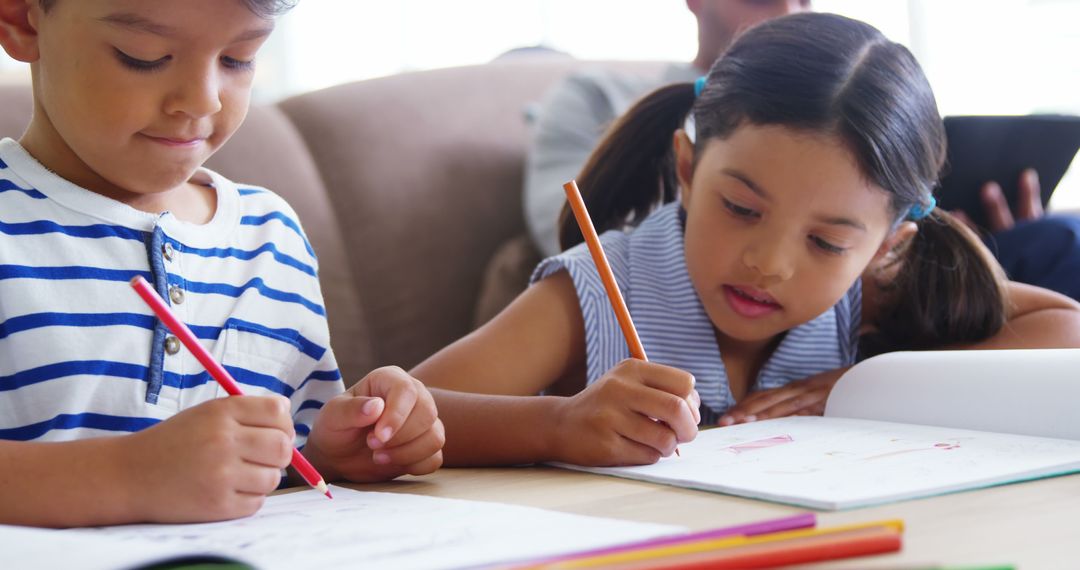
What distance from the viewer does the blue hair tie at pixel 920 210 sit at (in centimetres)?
114

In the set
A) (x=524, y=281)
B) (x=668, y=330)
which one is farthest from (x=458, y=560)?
(x=524, y=281)

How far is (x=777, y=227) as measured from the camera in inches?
40.3

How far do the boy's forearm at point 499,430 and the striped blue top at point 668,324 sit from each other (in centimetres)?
24

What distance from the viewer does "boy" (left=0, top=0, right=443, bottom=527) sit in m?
0.64

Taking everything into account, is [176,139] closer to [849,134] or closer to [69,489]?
[69,489]

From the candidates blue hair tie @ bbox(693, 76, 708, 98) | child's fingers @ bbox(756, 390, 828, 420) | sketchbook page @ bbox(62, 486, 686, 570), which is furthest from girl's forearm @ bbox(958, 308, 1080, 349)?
sketchbook page @ bbox(62, 486, 686, 570)

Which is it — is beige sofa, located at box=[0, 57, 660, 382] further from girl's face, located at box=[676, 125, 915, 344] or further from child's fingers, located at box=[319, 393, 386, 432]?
child's fingers, located at box=[319, 393, 386, 432]

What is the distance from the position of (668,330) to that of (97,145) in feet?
1.92

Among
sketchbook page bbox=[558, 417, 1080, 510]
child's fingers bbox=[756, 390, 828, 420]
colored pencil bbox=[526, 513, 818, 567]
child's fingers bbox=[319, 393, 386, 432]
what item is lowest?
child's fingers bbox=[756, 390, 828, 420]

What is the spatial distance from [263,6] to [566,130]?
3.01 feet

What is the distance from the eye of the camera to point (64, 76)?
0.77 metres

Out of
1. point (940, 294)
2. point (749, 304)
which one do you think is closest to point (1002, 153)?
point (940, 294)

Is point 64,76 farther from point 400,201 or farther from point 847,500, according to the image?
point 400,201

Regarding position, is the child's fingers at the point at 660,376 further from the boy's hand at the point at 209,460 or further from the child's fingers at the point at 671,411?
the boy's hand at the point at 209,460
